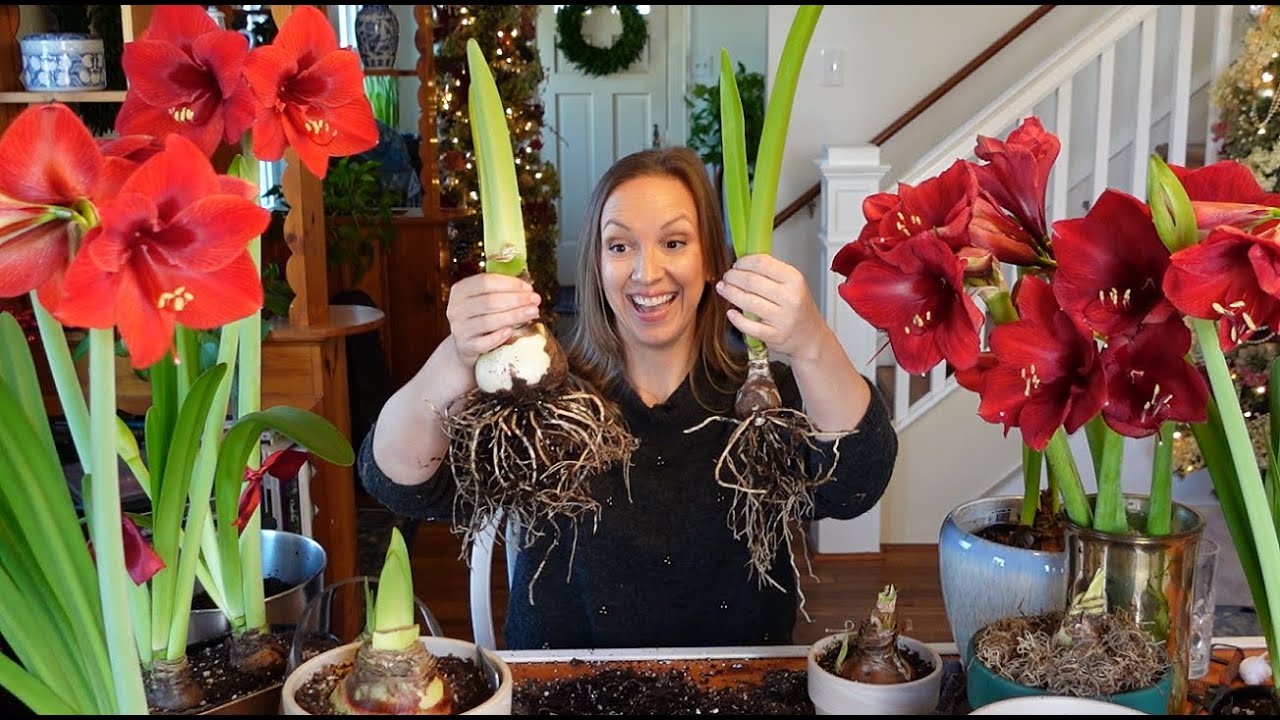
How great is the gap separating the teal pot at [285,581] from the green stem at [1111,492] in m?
0.62

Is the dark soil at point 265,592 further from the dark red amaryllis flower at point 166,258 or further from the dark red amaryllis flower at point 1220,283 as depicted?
the dark red amaryllis flower at point 1220,283

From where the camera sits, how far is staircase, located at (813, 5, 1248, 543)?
11.2 feet

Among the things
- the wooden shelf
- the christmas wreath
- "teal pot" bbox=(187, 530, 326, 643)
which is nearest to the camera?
"teal pot" bbox=(187, 530, 326, 643)

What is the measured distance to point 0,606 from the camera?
75 centimetres

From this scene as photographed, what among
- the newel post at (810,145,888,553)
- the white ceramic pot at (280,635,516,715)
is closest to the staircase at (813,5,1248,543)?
the newel post at (810,145,888,553)

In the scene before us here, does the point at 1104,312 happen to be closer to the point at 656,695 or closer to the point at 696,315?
the point at 656,695

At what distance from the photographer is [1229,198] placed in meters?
0.77

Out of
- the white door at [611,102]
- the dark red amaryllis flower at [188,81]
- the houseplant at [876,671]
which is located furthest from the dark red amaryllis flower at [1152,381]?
the white door at [611,102]

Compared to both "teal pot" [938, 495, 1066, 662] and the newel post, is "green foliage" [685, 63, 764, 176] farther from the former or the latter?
"teal pot" [938, 495, 1066, 662]

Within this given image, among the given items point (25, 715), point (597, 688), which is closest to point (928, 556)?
point (597, 688)

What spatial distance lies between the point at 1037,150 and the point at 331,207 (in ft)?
12.9

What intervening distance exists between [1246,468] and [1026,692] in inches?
8.5

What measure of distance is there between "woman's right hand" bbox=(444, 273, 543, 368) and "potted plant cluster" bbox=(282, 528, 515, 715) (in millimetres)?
270

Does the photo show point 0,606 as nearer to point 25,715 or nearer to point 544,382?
point 25,715
